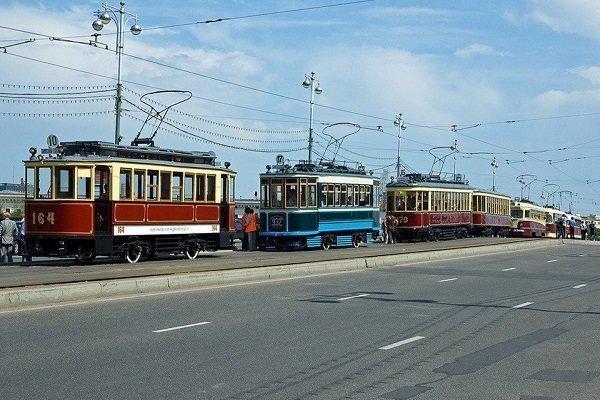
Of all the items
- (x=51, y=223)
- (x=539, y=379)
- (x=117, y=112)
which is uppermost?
(x=117, y=112)

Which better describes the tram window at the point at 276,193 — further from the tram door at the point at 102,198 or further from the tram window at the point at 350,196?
the tram door at the point at 102,198

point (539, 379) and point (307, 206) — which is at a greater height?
point (307, 206)

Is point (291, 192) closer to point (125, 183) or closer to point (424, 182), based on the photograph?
point (125, 183)

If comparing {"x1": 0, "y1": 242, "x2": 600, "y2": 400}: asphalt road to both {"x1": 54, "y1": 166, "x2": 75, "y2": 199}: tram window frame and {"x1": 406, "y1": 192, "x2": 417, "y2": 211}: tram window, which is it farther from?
{"x1": 406, "y1": 192, "x2": 417, "y2": 211}: tram window

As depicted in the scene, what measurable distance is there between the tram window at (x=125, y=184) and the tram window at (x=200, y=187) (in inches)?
131

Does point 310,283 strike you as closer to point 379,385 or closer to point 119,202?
point 119,202

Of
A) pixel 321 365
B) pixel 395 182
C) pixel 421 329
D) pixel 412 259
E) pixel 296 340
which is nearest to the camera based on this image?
pixel 321 365

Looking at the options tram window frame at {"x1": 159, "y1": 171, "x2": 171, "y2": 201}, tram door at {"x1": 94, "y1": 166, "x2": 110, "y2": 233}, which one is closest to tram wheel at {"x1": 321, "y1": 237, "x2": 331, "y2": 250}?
tram window frame at {"x1": 159, "y1": 171, "x2": 171, "y2": 201}

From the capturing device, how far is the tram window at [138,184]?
1003 inches

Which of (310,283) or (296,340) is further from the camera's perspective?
(310,283)

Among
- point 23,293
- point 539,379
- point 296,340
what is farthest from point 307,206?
point 539,379

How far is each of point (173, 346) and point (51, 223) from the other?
48.6 ft

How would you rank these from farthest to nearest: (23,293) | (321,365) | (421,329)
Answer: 1. (23,293)
2. (421,329)
3. (321,365)

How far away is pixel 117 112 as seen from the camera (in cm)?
3259
